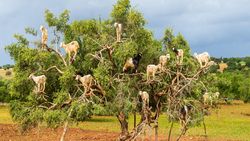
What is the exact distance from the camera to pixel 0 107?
7175cm

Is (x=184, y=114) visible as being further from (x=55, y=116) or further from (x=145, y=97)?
(x=55, y=116)

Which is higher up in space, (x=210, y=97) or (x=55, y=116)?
(x=210, y=97)

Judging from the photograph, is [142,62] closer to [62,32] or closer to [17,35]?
[62,32]

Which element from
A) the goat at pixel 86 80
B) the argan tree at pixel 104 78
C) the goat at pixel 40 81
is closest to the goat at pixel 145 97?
the argan tree at pixel 104 78

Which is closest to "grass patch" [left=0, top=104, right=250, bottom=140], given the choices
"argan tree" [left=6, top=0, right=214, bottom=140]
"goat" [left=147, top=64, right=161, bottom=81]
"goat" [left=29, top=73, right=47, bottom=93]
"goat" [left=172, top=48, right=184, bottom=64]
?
"argan tree" [left=6, top=0, right=214, bottom=140]

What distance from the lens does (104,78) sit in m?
16.2

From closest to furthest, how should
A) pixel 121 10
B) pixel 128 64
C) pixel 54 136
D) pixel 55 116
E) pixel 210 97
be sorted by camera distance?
pixel 210 97 < pixel 128 64 < pixel 55 116 < pixel 121 10 < pixel 54 136

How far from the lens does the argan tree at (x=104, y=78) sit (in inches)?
631

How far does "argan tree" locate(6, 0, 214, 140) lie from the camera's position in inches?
631

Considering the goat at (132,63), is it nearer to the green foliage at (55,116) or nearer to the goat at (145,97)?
the goat at (145,97)

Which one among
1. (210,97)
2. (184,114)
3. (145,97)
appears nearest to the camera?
(145,97)

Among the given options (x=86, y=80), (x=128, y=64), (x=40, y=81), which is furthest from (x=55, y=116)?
(x=128, y=64)

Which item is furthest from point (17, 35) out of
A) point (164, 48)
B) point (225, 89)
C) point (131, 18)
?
point (225, 89)

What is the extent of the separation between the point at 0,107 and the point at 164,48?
185 ft
